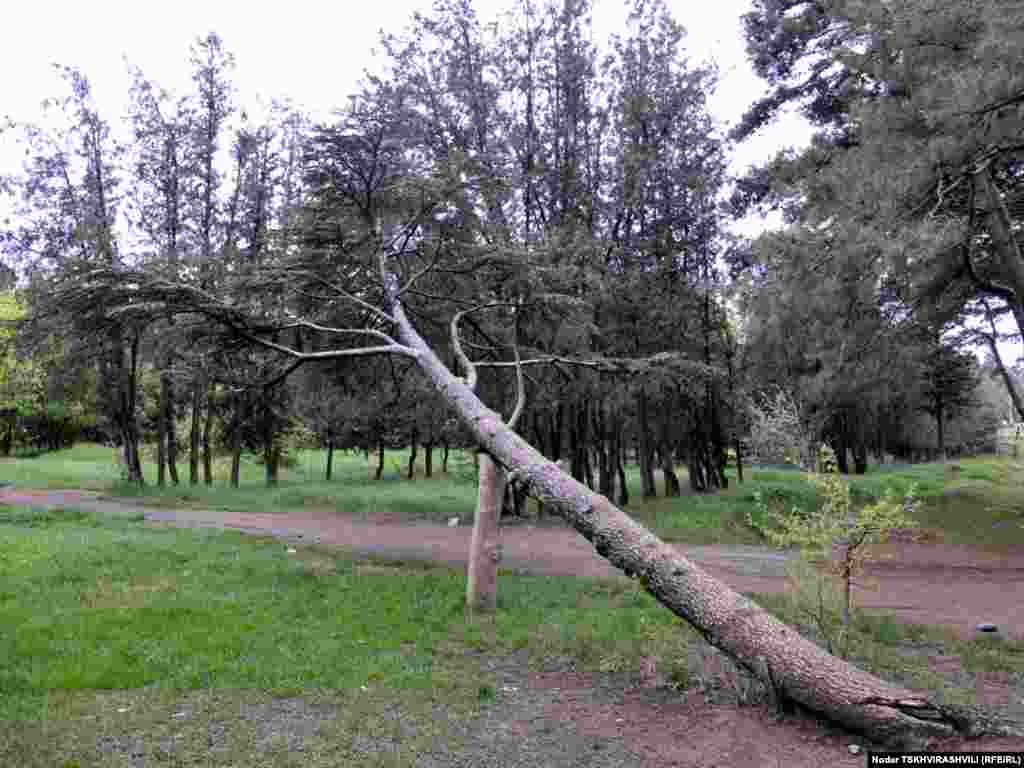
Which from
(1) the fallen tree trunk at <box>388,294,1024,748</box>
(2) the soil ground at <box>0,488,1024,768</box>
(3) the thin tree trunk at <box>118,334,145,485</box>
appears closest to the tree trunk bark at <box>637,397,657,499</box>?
(2) the soil ground at <box>0,488,1024,768</box>

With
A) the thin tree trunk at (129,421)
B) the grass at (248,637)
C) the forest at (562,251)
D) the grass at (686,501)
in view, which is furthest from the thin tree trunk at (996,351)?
the thin tree trunk at (129,421)

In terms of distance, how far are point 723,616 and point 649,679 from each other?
3.45 ft

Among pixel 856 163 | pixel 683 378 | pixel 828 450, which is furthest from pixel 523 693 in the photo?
pixel 856 163

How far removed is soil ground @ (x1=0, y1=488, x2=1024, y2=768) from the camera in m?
4.18

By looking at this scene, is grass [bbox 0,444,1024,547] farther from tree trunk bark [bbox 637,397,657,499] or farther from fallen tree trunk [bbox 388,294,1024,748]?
fallen tree trunk [bbox 388,294,1024,748]

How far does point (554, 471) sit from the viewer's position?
6.27 metres

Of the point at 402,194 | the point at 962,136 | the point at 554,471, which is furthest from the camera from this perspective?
the point at 402,194

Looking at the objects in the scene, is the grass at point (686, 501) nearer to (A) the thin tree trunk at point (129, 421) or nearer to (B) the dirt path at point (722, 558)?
(A) the thin tree trunk at point (129, 421)

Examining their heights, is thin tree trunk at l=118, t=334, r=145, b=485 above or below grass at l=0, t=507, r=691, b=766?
above

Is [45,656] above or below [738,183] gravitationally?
below

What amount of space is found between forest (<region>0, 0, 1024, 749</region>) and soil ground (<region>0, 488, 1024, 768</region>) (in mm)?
468

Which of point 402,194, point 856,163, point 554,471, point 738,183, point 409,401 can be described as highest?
point 738,183

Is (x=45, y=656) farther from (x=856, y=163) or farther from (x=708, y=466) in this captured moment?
(x=708, y=466)

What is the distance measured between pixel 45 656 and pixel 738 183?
16.6 meters
